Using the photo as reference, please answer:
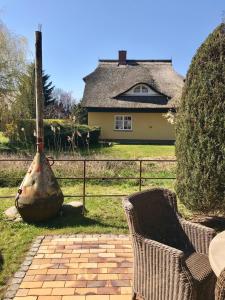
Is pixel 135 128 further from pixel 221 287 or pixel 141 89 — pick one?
pixel 221 287

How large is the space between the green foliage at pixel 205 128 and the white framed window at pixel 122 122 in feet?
64.5

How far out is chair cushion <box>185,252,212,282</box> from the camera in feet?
9.13

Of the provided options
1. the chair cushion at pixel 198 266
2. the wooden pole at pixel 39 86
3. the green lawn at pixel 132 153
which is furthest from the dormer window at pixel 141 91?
the chair cushion at pixel 198 266

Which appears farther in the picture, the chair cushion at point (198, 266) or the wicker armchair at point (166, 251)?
the chair cushion at point (198, 266)

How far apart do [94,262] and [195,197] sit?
173 cm

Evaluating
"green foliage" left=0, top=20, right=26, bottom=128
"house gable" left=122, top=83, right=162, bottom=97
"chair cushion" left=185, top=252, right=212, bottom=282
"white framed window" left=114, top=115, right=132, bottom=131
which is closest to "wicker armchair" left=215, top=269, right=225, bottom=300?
"chair cushion" left=185, top=252, right=212, bottom=282

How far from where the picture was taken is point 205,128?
15.3 feet

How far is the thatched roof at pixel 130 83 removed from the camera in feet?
78.8

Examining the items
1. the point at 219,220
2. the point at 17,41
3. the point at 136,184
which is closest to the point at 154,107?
the point at 17,41

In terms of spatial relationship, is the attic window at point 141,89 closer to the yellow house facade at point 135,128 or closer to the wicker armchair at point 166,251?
the yellow house facade at point 135,128

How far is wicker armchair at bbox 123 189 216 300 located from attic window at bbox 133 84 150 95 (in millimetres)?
21617

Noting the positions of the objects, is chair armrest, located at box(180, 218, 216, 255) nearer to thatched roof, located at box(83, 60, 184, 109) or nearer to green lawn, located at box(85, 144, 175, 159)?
green lawn, located at box(85, 144, 175, 159)

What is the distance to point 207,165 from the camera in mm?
4672

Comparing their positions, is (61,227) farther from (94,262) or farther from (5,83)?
(5,83)
